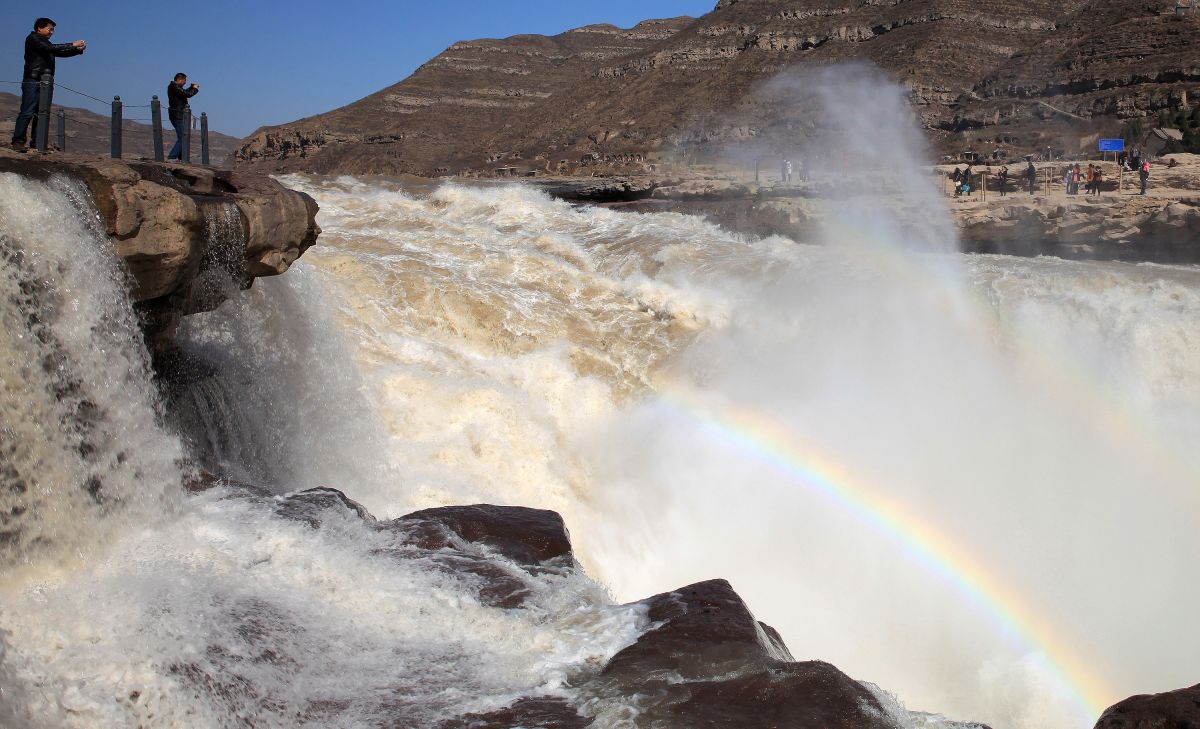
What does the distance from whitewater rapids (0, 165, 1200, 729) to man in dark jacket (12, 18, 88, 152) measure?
1776mm

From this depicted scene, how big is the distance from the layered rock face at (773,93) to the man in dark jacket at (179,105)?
31596 millimetres

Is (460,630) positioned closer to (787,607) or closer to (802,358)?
(787,607)

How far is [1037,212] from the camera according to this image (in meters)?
16.4

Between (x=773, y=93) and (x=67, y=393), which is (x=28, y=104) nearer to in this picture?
(x=67, y=393)

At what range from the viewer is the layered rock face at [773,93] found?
1558 inches

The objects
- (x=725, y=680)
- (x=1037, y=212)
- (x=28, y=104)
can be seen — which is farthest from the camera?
(x=1037, y=212)

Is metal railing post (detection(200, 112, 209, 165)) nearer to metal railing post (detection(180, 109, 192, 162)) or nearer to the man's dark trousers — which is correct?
metal railing post (detection(180, 109, 192, 162))

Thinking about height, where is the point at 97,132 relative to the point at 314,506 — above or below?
above

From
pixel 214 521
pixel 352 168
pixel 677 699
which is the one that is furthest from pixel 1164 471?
pixel 352 168

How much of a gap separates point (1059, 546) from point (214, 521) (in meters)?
6.49

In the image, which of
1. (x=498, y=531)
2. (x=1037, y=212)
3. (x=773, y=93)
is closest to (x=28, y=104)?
(x=498, y=531)

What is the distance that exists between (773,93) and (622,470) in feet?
157

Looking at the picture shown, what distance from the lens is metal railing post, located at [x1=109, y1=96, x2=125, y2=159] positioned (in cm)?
781

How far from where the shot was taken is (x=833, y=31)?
60.5 m
